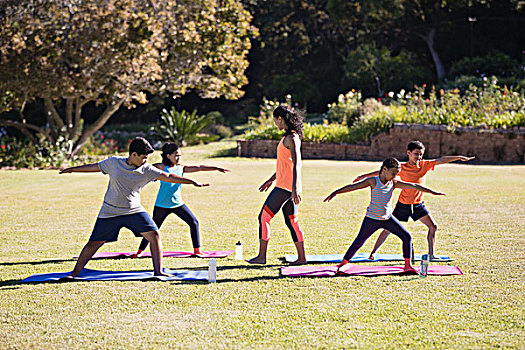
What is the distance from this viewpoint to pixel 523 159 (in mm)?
18438

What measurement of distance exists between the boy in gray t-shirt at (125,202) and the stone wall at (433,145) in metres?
14.0

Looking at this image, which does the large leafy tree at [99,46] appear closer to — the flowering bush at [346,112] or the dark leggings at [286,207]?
the flowering bush at [346,112]

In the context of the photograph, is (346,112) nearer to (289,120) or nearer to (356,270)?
(289,120)

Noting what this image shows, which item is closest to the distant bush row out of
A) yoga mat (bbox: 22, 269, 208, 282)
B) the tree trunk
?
the tree trunk

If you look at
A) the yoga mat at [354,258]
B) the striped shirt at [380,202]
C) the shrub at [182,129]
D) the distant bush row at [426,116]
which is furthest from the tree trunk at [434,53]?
the striped shirt at [380,202]

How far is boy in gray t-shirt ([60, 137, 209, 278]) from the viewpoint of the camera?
641cm

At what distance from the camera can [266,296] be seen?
5938 mm

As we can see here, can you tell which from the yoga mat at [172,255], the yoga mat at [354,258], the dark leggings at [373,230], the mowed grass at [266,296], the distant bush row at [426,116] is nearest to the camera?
the mowed grass at [266,296]

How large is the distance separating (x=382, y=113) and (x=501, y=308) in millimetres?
15935

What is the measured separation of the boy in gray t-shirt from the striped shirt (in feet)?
5.58

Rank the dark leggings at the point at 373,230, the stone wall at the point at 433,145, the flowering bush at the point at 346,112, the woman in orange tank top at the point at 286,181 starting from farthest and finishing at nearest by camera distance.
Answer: the flowering bush at the point at 346,112, the stone wall at the point at 433,145, the woman in orange tank top at the point at 286,181, the dark leggings at the point at 373,230

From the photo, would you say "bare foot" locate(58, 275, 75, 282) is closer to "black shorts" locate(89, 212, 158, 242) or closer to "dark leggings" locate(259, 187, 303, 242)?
"black shorts" locate(89, 212, 158, 242)

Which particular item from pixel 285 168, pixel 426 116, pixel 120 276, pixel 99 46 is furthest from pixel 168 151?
pixel 426 116

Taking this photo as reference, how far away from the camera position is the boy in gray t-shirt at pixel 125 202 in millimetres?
6414
